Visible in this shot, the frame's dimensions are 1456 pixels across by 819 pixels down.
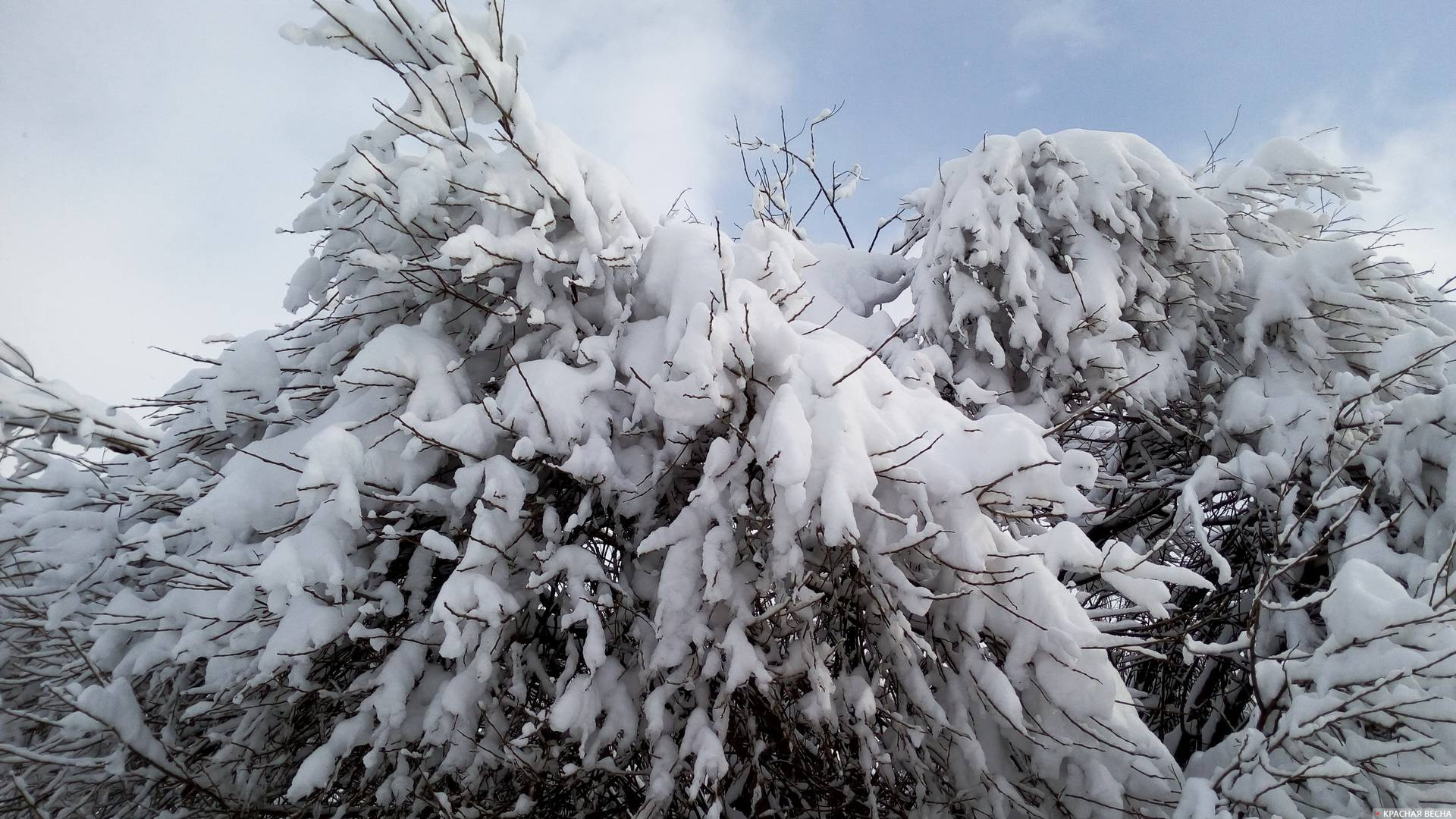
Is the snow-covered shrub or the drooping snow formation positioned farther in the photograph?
the snow-covered shrub

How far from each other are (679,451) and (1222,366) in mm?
3557

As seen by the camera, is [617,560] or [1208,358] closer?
[617,560]

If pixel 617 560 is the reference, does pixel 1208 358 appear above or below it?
above

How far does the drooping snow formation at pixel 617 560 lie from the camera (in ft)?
7.09

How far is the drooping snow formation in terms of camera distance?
216 cm

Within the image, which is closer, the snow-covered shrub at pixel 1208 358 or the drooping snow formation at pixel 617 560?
the drooping snow formation at pixel 617 560

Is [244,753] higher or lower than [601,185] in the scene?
lower

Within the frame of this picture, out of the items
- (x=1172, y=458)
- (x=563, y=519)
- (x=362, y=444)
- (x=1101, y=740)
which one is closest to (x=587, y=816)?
(x=563, y=519)

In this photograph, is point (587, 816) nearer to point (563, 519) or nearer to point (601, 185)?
point (563, 519)

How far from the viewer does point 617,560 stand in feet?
8.86

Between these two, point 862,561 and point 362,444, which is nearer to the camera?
point 862,561

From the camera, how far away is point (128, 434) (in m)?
3.64

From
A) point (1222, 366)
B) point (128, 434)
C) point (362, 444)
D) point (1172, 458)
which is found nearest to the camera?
point (362, 444)

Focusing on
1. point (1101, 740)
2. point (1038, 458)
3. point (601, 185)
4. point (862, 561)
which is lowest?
point (1101, 740)
